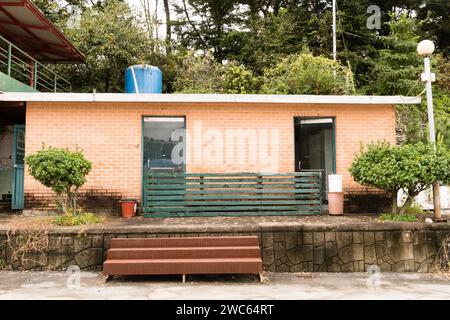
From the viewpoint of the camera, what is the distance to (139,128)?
28.1ft

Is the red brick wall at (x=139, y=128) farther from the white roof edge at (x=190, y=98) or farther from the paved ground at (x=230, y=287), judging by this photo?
the paved ground at (x=230, y=287)

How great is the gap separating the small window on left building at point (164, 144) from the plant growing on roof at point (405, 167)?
4.01 m

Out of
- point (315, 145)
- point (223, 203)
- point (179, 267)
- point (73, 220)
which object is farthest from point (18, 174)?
point (315, 145)

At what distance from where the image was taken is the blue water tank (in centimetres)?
1098

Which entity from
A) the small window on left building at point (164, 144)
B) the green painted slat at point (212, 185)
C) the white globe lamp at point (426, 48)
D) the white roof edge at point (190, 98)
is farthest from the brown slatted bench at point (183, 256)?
the white globe lamp at point (426, 48)

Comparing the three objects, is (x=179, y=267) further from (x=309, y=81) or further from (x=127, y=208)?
(x=309, y=81)

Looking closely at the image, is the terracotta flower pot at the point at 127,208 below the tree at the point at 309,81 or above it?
below

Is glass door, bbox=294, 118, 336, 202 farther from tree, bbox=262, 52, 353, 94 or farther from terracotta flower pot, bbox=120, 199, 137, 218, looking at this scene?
tree, bbox=262, 52, 353, 94

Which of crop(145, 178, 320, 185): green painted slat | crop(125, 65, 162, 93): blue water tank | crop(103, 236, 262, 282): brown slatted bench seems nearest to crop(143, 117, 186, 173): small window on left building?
crop(145, 178, 320, 185): green painted slat

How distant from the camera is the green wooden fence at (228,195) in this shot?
25.8 ft

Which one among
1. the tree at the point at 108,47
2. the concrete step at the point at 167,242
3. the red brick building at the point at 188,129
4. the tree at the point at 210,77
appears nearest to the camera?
the concrete step at the point at 167,242

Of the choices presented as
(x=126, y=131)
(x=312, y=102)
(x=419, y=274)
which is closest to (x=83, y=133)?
(x=126, y=131)

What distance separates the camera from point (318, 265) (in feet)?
21.3
